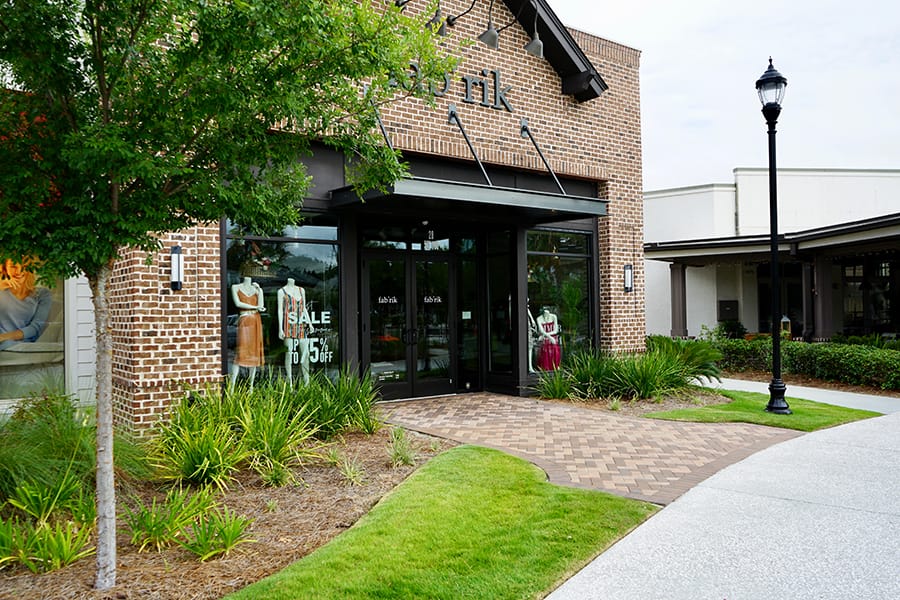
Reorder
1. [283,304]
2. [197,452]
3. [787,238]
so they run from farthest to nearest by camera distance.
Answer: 1. [787,238]
2. [283,304]
3. [197,452]

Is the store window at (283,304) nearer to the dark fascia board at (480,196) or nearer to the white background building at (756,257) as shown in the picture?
the dark fascia board at (480,196)

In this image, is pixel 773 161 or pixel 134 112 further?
pixel 773 161

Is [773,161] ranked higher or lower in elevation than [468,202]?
higher

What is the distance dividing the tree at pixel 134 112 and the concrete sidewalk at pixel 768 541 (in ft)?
10.5

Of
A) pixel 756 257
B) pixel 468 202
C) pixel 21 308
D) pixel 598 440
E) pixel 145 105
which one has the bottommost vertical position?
pixel 598 440

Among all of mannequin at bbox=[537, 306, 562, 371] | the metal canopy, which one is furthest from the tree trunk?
mannequin at bbox=[537, 306, 562, 371]

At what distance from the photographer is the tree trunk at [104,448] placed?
400cm

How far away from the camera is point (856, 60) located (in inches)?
989

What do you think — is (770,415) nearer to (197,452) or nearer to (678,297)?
(197,452)

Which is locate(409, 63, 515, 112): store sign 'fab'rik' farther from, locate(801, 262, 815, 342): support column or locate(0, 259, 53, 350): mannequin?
locate(801, 262, 815, 342): support column

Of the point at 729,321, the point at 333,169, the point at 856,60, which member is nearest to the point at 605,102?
the point at 333,169

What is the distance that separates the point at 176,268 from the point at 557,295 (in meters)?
6.97

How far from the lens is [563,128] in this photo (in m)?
12.5

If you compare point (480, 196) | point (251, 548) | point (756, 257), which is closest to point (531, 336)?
point (480, 196)
